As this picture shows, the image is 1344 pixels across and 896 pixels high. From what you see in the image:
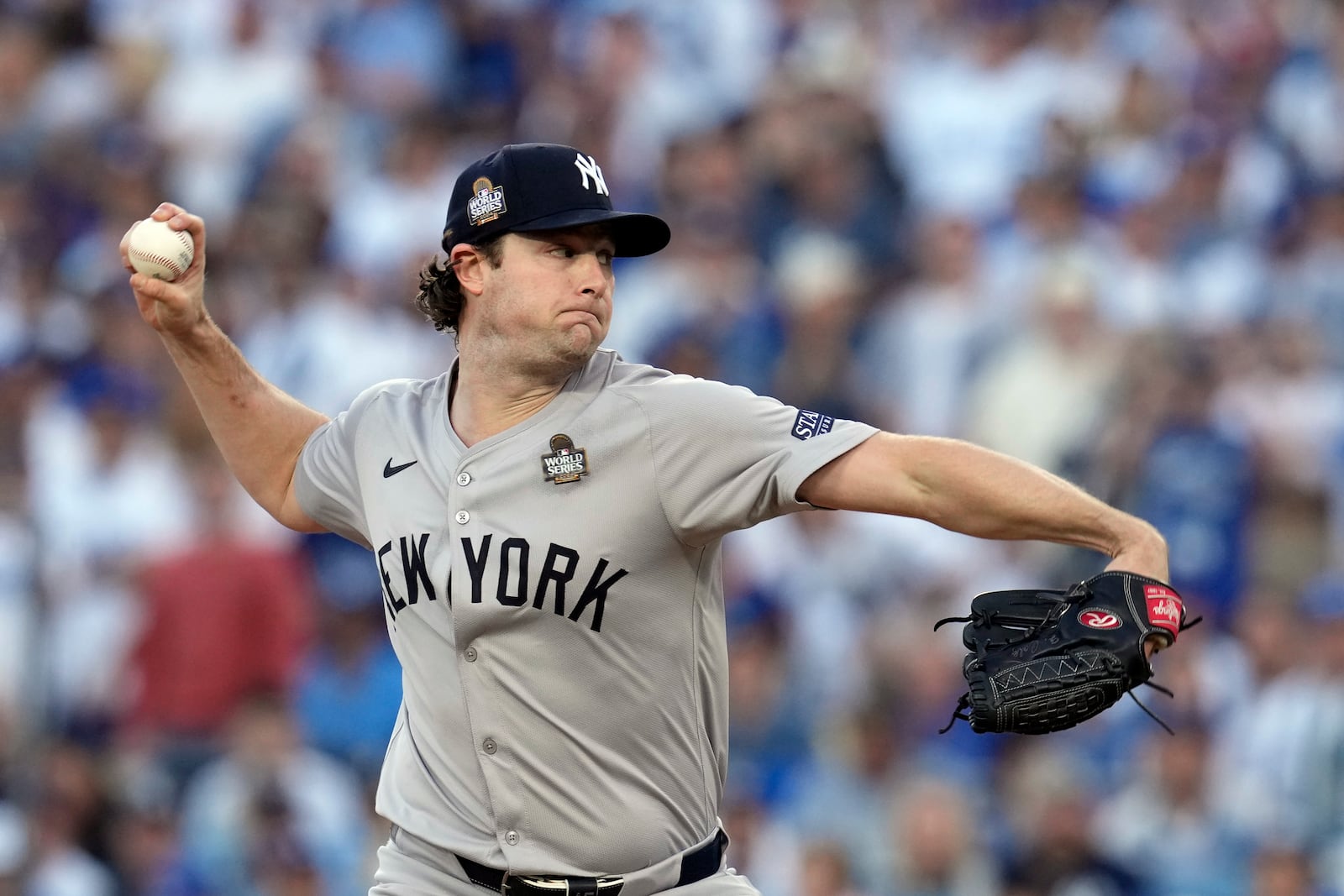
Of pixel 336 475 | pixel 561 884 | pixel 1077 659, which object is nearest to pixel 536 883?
pixel 561 884

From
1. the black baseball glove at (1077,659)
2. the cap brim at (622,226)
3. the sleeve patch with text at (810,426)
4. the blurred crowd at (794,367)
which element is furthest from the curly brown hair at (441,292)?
the blurred crowd at (794,367)

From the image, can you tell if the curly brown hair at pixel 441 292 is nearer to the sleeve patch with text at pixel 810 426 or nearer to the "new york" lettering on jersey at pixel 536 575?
the "new york" lettering on jersey at pixel 536 575

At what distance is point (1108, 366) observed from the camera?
29.1ft

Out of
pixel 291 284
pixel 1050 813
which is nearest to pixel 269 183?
pixel 291 284

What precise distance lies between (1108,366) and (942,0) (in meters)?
3.03

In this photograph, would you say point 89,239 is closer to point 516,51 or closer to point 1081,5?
point 516,51

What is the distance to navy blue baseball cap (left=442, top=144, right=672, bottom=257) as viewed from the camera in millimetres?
4223

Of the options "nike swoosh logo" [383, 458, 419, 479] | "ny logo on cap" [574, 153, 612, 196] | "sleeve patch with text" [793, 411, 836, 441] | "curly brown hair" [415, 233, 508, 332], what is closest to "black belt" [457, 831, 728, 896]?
"nike swoosh logo" [383, 458, 419, 479]

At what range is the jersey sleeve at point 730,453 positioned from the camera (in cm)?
393

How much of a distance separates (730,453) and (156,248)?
1.48 metres

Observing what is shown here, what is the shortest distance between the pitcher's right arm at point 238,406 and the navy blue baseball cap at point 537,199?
26.0 inches

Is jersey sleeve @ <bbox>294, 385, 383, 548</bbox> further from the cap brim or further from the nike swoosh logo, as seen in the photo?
the cap brim

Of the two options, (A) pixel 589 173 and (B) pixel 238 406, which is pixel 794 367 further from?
(A) pixel 589 173

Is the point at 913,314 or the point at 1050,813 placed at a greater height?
the point at 913,314
